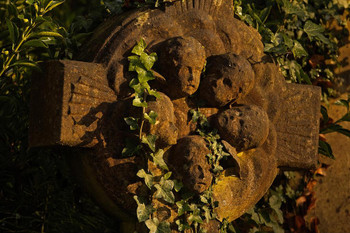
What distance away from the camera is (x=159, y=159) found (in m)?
1.85

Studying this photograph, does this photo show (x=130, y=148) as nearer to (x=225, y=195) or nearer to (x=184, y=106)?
(x=184, y=106)

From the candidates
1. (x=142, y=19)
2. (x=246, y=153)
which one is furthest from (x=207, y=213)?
(x=142, y=19)

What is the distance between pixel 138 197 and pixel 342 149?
168 centimetres

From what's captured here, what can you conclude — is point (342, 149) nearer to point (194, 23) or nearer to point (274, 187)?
point (274, 187)

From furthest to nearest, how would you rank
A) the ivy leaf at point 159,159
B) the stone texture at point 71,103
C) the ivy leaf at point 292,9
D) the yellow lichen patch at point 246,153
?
the ivy leaf at point 292,9 < the yellow lichen patch at point 246,153 < the ivy leaf at point 159,159 < the stone texture at point 71,103

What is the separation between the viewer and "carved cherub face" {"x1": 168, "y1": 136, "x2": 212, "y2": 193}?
6.19 feet

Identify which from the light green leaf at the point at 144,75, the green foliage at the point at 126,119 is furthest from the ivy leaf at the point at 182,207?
the light green leaf at the point at 144,75

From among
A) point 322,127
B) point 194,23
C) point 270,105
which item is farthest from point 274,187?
point 194,23

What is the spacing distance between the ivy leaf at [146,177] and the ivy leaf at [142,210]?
7 cm

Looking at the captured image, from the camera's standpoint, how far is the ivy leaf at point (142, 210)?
5.91ft

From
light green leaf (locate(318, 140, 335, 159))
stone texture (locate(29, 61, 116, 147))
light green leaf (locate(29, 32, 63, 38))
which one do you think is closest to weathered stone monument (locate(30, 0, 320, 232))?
stone texture (locate(29, 61, 116, 147))

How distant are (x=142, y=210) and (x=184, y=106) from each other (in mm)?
480

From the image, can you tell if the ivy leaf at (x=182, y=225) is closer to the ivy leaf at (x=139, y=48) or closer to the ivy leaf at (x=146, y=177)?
the ivy leaf at (x=146, y=177)

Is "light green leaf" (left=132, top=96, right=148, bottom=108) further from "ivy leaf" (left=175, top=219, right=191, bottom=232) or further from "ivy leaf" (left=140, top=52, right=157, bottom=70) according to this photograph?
"ivy leaf" (left=175, top=219, right=191, bottom=232)
